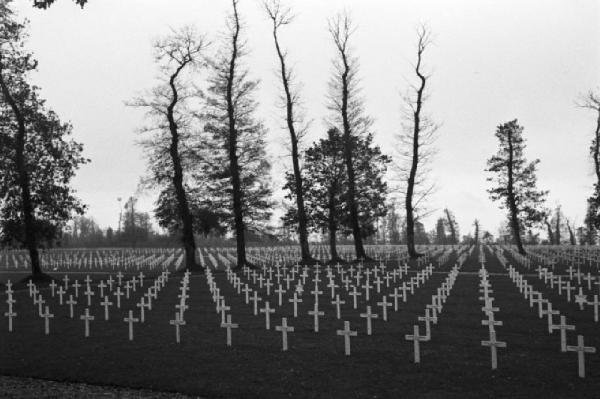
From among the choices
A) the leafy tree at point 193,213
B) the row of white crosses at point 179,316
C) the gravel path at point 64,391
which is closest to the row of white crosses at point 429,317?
the gravel path at point 64,391

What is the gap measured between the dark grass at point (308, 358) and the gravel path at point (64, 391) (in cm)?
22

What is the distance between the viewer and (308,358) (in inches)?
359

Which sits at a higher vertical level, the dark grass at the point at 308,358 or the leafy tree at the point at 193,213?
the leafy tree at the point at 193,213

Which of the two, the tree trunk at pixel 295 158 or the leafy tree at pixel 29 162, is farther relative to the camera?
the tree trunk at pixel 295 158

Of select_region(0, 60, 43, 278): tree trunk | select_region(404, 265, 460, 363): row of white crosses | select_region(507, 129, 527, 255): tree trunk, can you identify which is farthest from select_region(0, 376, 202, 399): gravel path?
select_region(507, 129, 527, 255): tree trunk

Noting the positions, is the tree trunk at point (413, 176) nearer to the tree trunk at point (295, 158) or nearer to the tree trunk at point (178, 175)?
the tree trunk at point (295, 158)

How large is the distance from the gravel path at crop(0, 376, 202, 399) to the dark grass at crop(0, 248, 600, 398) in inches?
8.8

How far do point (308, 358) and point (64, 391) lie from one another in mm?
3649

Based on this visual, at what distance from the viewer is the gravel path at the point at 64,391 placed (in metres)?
7.28

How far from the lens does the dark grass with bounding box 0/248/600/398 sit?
7.45 m

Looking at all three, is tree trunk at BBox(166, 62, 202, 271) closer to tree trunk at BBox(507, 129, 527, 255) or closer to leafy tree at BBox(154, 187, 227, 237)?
leafy tree at BBox(154, 187, 227, 237)

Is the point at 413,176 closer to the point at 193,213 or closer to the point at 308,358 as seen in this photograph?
the point at 193,213

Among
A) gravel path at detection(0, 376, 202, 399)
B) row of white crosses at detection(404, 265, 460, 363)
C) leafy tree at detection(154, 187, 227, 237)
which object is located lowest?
gravel path at detection(0, 376, 202, 399)

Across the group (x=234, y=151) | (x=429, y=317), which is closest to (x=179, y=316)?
(x=429, y=317)
